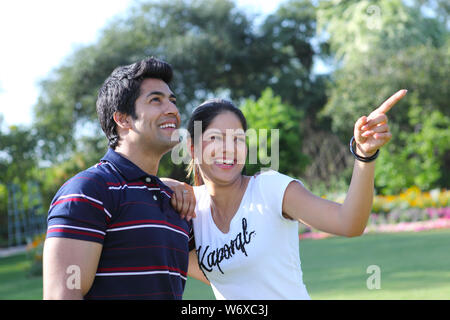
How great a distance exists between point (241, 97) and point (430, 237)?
15893 mm

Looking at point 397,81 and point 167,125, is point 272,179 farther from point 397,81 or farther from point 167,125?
point 397,81

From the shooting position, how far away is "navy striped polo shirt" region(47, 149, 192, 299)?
6.36 ft

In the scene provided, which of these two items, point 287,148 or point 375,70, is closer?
point 287,148

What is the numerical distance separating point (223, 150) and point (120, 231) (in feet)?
2.43

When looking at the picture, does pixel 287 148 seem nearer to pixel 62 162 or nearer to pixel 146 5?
pixel 62 162

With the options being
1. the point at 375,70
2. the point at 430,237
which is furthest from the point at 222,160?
the point at 375,70

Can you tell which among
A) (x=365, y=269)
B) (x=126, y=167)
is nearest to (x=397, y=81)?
(x=365, y=269)

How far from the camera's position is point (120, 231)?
204cm

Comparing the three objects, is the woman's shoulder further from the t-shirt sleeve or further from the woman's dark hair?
the woman's dark hair

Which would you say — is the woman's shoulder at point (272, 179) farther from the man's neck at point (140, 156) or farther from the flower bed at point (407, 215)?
the flower bed at point (407, 215)

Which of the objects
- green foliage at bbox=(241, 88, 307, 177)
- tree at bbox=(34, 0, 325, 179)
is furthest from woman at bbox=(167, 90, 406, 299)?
tree at bbox=(34, 0, 325, 179)
